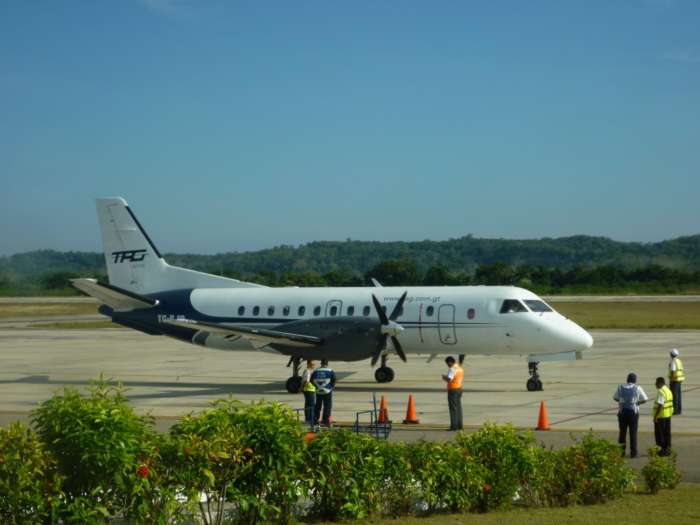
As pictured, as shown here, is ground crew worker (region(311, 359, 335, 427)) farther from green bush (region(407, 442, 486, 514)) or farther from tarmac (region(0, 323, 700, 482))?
green bush (region(407, 442, 486, 514))

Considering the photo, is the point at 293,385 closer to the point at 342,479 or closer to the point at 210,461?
the point at 342,479

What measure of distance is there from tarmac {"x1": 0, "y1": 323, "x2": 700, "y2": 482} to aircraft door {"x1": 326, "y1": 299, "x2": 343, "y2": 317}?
2406 mm

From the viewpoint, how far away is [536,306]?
2970 centimetres

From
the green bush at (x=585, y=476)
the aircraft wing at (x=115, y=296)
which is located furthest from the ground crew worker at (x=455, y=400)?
the aircraft wing at (x=115, y=296)

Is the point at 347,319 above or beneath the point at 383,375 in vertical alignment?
above

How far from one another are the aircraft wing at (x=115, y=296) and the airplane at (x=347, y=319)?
0.03 m

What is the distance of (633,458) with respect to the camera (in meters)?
17.5

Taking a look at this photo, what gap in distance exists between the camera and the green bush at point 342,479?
11.9 meters

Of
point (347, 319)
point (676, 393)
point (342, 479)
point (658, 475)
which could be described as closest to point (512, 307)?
point (347, 319)

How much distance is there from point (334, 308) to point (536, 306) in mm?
6441

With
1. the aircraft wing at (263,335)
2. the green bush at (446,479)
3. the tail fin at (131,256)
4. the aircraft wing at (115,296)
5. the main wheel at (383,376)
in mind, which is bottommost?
the main wheel at (383,376)

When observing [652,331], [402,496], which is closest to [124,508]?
[402,496]

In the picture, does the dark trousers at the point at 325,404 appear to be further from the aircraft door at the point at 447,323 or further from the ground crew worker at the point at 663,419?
the aircraft door at the point at 447,323

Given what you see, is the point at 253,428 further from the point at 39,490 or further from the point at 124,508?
the point at 39,490
